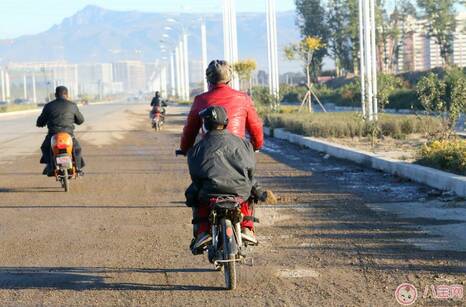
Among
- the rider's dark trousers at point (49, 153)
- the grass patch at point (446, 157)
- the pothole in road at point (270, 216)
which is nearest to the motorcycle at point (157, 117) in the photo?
the rider's dark trousers at point (49, 153)

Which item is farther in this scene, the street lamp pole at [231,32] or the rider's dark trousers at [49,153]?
the street lamp pole at [231,32]

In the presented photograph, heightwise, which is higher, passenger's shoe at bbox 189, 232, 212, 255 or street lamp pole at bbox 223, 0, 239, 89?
street lamp pole at bbox 223, 0, 239, 89

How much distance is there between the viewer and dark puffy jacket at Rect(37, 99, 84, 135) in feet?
47.4

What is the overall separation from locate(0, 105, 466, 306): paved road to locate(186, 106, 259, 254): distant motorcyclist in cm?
68

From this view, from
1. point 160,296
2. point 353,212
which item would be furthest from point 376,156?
point 160,296

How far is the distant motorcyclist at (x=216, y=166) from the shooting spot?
22.9 ft

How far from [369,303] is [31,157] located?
17.9m

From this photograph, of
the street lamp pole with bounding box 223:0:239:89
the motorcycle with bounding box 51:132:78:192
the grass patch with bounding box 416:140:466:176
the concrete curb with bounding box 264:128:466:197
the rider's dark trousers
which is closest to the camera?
the concrete curb with bounding box 264:128:466:197

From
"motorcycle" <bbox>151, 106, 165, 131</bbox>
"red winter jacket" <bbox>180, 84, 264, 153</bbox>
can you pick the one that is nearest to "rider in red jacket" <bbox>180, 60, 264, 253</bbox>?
"red winter jacket" <bbox>180, 84, 264, 153</bbox>

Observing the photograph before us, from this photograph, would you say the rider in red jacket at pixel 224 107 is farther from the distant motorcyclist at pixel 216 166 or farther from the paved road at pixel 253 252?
the paved road at pixel 253 252

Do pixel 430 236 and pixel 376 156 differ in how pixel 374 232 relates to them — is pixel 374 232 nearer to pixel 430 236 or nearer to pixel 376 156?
pixel 430 236

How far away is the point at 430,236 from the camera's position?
29.7 ft

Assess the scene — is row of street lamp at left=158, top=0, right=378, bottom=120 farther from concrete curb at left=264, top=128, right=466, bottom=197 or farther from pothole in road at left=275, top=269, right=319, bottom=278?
pothole in road at left=275, top=269, right=319, bottom=278

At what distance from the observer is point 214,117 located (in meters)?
7.02
